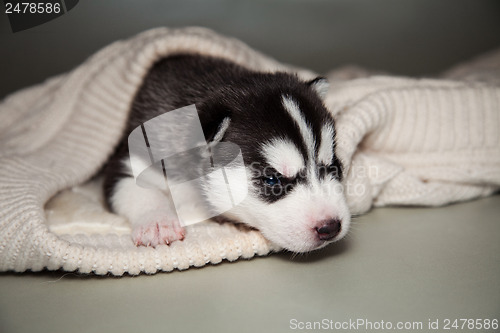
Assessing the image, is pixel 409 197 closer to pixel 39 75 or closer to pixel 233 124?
pixel 233 124

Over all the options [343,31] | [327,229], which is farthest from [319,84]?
[343,31]

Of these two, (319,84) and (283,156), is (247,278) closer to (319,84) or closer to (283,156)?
(283,156)

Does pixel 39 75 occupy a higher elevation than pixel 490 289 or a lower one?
higher

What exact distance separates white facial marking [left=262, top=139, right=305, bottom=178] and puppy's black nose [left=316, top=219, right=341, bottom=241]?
0.74 feet

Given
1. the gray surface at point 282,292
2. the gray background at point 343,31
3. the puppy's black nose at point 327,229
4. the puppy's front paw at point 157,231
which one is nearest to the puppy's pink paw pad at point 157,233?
the puppy's front paw at point 157,231

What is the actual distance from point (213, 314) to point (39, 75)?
1.87 m

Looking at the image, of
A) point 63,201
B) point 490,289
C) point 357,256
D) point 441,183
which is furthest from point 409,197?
point 63,201

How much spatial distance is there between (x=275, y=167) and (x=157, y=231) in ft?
1.76

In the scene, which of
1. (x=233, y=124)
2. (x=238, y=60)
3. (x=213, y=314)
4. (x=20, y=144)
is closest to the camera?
(x=213, y=314)

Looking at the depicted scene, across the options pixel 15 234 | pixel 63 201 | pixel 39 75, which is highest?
pixel 39 75

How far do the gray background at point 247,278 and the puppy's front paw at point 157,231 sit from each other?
0.48 feet

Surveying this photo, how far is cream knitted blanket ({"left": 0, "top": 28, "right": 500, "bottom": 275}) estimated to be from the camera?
75.2 inches

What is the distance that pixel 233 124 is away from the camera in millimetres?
1979

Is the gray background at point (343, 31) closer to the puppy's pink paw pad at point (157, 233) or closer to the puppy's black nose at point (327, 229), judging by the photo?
the puppy's pink paw pad at point (157, 233)
